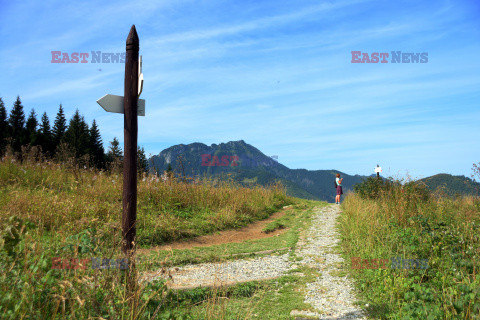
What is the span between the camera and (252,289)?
4.58m

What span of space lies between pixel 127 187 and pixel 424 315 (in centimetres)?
376

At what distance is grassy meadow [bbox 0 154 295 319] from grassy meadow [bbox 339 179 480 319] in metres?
2.06

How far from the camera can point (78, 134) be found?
139ft

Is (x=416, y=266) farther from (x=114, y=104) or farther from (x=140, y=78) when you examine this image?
(x=114, y=104)

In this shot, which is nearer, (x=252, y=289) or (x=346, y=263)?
(x=252, y=289)

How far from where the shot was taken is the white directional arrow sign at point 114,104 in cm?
382

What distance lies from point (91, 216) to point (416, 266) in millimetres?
6997

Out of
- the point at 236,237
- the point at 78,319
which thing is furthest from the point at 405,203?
the point at 78,319

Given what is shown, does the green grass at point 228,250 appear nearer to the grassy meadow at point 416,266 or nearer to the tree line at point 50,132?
the grassy meadow at point 416,266

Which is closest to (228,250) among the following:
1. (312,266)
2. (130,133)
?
(312,266)

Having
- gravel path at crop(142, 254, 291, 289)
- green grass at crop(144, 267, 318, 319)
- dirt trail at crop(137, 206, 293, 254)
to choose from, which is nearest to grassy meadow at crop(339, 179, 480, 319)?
green grass at crop(144, 267, 318, 319)

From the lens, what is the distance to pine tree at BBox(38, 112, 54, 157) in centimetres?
3962

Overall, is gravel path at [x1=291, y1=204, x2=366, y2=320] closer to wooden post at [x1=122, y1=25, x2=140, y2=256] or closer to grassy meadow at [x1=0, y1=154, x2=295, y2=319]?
grassy meadow at [x1=0, y1=154, x2=295, y2=319]

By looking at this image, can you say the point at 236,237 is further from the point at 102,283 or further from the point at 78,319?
the point at 78,319
